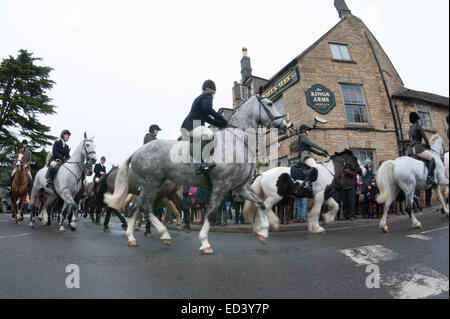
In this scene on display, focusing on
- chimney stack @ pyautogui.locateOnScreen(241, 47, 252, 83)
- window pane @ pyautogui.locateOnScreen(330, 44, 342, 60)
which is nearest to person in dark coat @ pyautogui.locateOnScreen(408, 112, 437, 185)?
window pane @ pyautogui.locateOnScreen(330, 44, 342, 60)

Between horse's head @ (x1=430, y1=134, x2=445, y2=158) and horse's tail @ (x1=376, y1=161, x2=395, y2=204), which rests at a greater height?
horse's head @ (x1=430, y1=134, x2=445, y2=158)

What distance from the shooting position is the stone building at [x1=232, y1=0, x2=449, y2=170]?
44.4ft

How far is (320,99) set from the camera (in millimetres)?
13984

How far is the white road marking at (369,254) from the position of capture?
3.24 metres

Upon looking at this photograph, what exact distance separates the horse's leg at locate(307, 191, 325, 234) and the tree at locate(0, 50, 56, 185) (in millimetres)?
21062

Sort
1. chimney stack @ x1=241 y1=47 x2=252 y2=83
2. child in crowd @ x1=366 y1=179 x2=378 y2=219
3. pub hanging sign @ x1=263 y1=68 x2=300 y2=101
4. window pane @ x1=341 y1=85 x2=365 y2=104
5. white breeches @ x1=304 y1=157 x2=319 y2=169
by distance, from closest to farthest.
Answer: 1. white breeches @ x1=304 y1=157 x2=319 y2=169
2. child in crowd @ x1=366 y1=179 x2=378 y2=219
3. window pane @ x1=341 y1=85 x2=365 y2=104
4. pub hanging sign @ x1=263 y1=68 x2=300 y2=101
5. chimney stack @ x1=241 y1=47 x2=252 y2=83

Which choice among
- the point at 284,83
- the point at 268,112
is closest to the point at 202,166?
the point at 268,112

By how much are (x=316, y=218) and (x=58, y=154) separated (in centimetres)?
745

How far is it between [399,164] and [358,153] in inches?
336

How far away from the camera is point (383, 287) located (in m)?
2.28

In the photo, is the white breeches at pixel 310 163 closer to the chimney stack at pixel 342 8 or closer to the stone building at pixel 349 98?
the stone building at pixel 349 98

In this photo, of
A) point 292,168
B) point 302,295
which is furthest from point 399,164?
point 302,295

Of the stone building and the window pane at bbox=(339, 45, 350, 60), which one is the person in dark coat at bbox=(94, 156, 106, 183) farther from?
the window pane at bbox=(339, 45, 350, 60)
